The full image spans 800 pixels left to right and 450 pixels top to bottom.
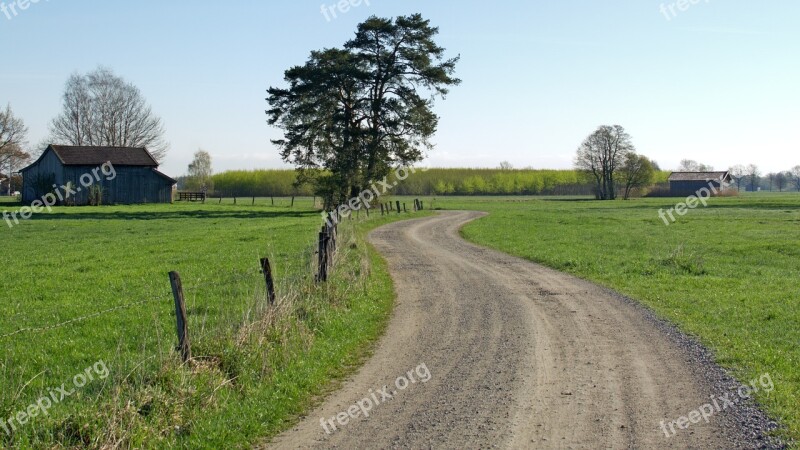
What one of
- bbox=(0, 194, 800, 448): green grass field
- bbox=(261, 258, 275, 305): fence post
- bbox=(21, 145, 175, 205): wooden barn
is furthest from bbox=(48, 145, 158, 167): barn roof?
bbox=(261, 258, 275, 305): fence post

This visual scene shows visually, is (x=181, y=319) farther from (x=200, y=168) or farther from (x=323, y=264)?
(x=200, y=168)

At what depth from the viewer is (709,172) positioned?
456 ft

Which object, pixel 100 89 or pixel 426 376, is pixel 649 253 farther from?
pixel 100 89

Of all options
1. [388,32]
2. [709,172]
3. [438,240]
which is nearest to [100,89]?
[388,32]

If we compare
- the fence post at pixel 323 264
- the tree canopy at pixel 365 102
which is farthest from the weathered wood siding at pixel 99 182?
the fence post at pixel 323 264

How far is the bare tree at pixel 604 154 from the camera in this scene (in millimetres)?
109938

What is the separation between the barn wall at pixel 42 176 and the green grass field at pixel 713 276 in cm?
5023

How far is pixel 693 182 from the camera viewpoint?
132625mm

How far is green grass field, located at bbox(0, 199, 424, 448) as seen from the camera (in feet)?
23.4

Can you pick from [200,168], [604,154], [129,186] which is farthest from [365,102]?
[200,168]

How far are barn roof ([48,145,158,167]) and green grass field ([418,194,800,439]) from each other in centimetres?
4786

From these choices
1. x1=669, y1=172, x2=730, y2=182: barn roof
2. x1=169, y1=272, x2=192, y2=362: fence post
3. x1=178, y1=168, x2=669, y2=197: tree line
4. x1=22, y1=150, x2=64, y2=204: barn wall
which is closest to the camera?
x1=169, y1=272, x2=192, y2=362: fence post

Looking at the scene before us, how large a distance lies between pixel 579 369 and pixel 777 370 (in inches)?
105

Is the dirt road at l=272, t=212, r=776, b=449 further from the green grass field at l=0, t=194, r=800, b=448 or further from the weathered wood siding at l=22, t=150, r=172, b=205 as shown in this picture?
the weathered wood siding at l=22, t=150, r=172, b=205
